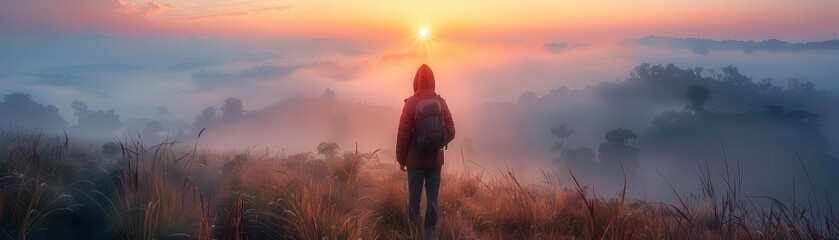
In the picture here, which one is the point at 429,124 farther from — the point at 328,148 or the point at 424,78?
the point at 328,148

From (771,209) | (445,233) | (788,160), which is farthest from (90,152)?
(788,160)

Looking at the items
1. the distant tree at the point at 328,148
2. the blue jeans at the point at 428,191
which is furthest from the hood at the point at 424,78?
the distant tree at the point at 328,148

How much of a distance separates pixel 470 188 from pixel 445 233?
4455 mm

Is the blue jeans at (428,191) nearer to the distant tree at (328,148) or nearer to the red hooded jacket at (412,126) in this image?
the red hooded jacket at (412,126)

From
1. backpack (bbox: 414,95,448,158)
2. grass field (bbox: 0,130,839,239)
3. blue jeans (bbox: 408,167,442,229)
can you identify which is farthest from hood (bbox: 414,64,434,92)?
grass field (bbox: 0,130,839,239)

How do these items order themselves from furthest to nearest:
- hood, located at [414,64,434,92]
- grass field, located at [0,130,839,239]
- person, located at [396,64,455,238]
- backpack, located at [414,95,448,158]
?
hood, located at [414,64,434,92]
person, located at [396,64,455,238]
backpack, located at [414,95,448,158]
grass field, located at [0,130,839,239]

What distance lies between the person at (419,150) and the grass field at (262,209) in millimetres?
349

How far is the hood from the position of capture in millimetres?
6922

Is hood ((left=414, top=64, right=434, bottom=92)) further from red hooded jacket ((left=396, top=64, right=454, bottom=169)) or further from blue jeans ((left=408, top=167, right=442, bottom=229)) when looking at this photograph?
blue jeans ((left=408, top=167, right=442, bottom=229))

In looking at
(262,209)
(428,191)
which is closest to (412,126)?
(428,191)

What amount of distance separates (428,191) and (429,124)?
0.89m

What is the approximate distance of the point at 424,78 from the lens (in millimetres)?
6918

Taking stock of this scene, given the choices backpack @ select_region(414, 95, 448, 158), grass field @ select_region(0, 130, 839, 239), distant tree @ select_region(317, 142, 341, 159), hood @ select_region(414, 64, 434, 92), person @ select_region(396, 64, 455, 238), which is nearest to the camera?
grass field @ select_region(0, 130, 839, 239)

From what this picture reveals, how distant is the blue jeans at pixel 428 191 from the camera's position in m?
7.01
